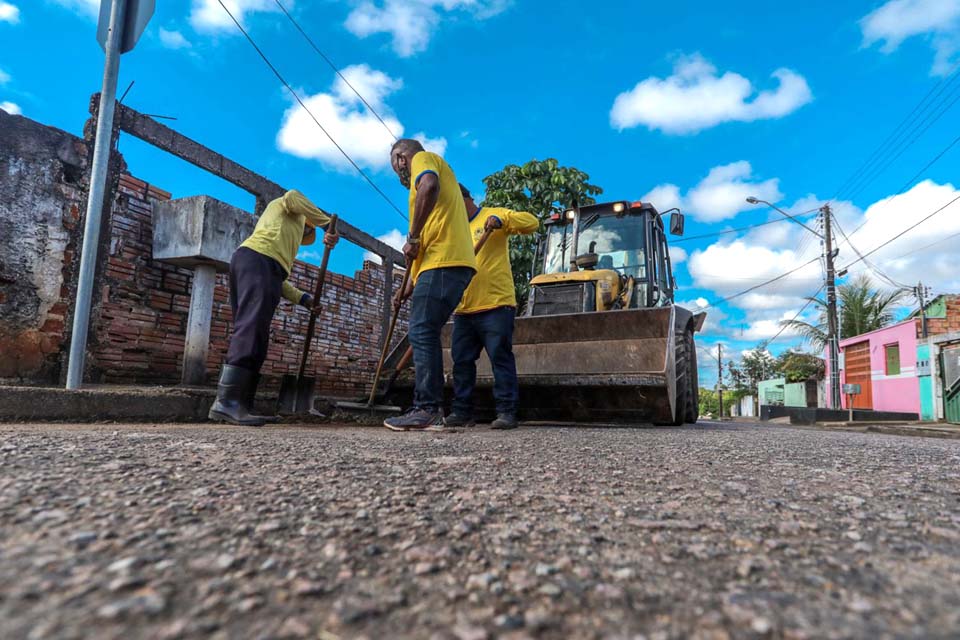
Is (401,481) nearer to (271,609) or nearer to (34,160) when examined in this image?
(271,609)

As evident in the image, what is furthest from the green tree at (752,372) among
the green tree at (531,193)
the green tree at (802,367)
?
the green tree at (531,193)

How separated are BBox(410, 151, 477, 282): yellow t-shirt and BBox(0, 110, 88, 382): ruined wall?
3.29 meters

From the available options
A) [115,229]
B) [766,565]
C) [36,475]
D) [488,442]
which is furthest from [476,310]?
[115,229]

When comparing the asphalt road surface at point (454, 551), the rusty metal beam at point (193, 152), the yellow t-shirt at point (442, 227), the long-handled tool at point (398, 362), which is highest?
the rusty metal beam at point (193, 152)

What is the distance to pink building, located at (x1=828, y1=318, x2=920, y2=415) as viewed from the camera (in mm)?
17422

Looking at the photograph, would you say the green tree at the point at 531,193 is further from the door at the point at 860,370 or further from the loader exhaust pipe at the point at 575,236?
the door at the point at 860,370

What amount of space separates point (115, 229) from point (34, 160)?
2.65 ft

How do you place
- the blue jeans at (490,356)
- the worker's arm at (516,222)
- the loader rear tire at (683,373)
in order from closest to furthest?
1. the blue jeans at (490,356)
2. the worker's arm at (516,222)
3. the loader rear tire at (683,373)

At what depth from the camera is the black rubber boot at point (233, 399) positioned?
11.4ft

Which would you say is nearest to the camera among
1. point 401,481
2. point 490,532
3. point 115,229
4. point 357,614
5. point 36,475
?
point 357,614

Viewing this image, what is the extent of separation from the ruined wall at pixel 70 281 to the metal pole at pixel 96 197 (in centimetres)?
120

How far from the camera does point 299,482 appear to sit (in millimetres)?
1468

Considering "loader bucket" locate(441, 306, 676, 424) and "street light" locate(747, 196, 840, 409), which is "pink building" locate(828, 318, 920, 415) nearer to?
"street light" locate(747, 196, 840, 409)

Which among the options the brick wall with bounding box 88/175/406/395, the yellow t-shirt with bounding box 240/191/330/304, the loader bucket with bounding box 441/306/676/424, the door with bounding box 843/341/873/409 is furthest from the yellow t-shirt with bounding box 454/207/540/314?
the door with bounding box 843/341/873/409
